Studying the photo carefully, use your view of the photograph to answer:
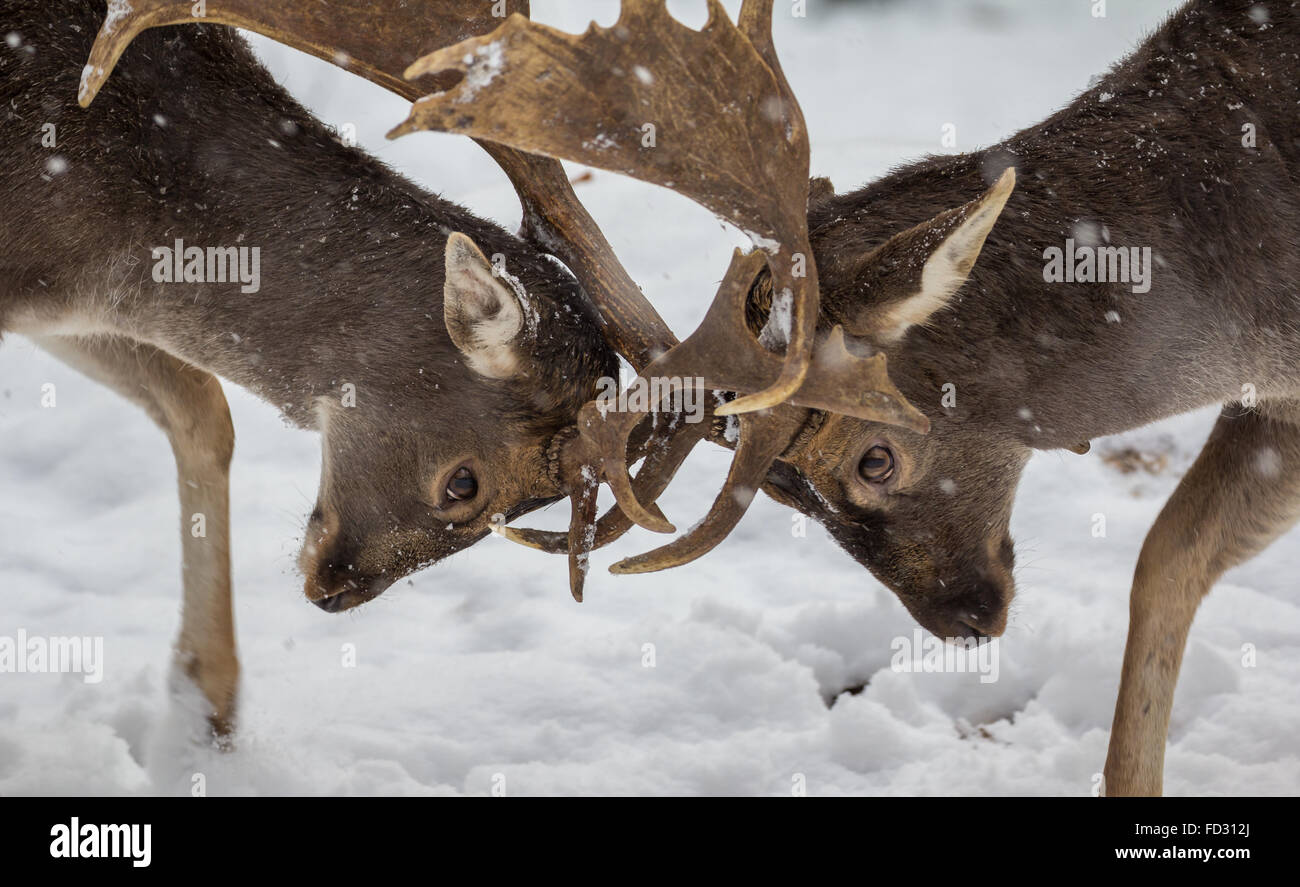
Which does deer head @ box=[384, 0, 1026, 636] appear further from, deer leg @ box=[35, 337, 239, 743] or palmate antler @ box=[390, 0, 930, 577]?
deer leg @ box=[35, 337, 239, 743]

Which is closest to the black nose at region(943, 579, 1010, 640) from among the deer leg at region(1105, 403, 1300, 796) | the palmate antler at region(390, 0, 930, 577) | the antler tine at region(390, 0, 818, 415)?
the deer leg at region(1105, 403, 1300, 796)

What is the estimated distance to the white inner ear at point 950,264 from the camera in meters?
2.91

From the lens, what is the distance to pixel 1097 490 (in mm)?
5906

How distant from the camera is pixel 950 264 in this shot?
306cm

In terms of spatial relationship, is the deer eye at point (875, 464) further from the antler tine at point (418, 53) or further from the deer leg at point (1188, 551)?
the deer leg at point (1188, 551)

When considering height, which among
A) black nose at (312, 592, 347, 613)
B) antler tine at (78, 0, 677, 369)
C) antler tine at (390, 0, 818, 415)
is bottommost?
black nose at (312, 592, 347, 613)

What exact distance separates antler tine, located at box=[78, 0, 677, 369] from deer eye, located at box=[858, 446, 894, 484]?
0.59m

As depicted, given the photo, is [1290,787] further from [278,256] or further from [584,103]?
[278,256]

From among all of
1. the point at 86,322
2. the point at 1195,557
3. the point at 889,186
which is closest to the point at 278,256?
the point at 86,322

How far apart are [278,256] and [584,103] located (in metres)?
1.36

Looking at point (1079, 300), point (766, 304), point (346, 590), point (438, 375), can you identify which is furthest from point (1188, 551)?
point (346, 590)

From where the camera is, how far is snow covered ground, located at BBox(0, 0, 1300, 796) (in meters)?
4.38

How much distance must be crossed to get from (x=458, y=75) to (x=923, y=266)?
1231 millimetres

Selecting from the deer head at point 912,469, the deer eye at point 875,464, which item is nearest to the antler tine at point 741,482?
the deer head at point 912,469
